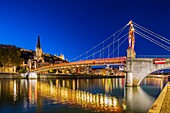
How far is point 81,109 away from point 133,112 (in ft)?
17.6

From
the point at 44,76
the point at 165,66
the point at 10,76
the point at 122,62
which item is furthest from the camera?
the point at 44,76

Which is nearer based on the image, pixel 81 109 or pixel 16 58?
pixel 81 109

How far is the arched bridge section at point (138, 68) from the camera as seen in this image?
52853mm

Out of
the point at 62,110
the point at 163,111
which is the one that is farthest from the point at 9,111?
the point at 163,111

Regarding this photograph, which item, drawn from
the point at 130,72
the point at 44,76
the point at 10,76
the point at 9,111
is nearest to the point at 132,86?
the point at 130,72

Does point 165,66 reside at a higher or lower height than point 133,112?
higher

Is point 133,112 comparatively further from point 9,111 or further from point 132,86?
point 132,86

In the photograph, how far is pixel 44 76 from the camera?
13162 centimetres

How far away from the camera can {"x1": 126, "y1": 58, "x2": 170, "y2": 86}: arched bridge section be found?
173 ft

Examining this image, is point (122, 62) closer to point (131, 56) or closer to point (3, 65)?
point (131, 56)

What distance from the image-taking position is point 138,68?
177 ft

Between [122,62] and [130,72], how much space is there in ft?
15.3

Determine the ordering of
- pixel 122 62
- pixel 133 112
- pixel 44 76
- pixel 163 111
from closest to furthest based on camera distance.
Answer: pixel 163 111 < pixel 133 112 < pixel 122 62 < pixel 44 76

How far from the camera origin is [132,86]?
5466 centimetres
